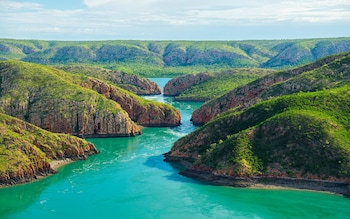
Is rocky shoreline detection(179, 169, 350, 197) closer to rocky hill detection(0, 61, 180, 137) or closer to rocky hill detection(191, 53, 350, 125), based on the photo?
rocky hill detection(191, 53, 350, 125)

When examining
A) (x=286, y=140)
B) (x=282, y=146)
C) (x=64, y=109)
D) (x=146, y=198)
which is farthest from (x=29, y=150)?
(x=286, y=140)

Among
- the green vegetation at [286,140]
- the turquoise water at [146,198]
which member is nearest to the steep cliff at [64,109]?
the turquoise water at [146,198]

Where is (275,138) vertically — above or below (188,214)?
above

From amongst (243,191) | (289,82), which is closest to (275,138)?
(243,191)

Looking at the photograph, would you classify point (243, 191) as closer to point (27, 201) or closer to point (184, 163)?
point (184, 163)

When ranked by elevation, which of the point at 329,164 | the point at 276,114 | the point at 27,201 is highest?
the point at 276,114

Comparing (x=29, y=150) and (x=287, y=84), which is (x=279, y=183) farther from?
(x=29, y=150)

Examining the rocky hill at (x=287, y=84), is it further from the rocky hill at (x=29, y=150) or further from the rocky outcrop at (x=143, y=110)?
the rocky hill at (x=29, y=150)
